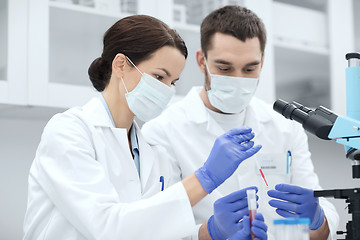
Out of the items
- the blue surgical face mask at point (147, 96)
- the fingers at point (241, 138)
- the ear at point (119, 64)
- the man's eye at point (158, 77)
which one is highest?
the ear at point (119, 64)

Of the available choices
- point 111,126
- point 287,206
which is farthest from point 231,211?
point 111,126

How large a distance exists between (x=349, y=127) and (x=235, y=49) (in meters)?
0.76

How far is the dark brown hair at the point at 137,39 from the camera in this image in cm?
160

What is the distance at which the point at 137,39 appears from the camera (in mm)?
1608

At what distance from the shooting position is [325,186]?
3.27 metres

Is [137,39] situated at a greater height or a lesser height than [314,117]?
greater

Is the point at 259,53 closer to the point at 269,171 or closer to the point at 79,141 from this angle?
the point at 269,171

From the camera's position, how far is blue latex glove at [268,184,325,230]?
148cm

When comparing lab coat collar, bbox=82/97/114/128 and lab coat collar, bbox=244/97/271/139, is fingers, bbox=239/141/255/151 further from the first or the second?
lab coat collar, bbox=244/97/271/139

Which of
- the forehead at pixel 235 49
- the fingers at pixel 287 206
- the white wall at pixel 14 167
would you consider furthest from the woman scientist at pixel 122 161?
the white wall at pixel 14 167

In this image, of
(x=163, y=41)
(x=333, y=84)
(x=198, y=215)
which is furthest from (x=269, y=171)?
(x=333, y=84)

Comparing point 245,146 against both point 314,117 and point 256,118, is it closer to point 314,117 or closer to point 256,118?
point 314,117

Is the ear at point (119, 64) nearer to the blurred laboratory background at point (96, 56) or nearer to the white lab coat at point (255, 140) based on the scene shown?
the white lab coat at point (255, 140)

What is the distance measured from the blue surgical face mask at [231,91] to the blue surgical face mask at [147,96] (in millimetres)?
277
